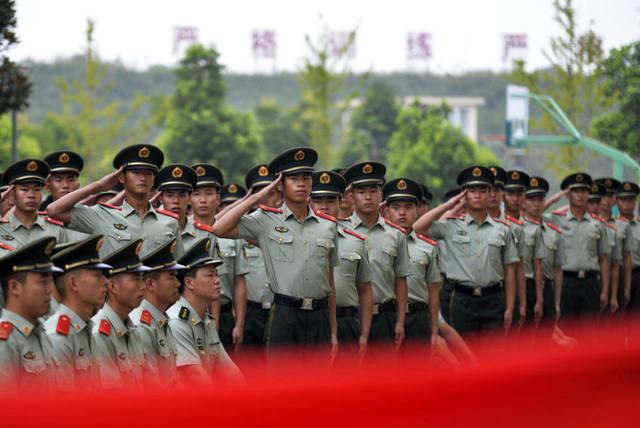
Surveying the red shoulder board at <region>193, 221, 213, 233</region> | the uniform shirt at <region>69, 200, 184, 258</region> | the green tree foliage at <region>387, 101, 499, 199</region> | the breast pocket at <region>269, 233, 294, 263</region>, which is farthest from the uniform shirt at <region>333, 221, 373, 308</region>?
the green tree foliage at <region>387, 101, 499, 199</region>

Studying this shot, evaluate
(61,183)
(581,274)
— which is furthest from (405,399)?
(581,274)

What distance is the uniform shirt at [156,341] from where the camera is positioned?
4.82 meters

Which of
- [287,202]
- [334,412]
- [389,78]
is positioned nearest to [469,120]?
[389,78]

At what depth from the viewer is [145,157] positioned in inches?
248

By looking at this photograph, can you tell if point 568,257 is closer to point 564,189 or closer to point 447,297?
point 564,189

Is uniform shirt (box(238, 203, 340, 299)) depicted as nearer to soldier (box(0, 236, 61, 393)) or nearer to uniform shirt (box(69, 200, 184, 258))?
uniform shirt (box(69, 200, 184, 258))

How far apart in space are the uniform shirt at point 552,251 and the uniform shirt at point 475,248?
179 centimetres

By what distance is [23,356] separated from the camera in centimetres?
370

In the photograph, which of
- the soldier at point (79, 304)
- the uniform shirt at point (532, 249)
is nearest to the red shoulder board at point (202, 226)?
the soldier at point (79, 304)

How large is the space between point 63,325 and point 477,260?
6.00 metres

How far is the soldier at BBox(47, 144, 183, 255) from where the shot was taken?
609 centimetres

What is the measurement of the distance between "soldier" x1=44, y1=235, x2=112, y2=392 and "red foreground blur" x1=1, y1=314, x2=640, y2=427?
3089 millimetres

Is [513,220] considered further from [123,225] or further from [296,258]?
[123,225]

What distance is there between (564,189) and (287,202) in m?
6.85
